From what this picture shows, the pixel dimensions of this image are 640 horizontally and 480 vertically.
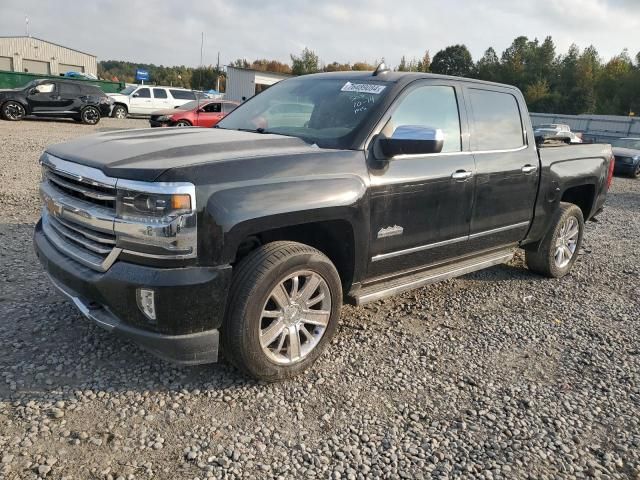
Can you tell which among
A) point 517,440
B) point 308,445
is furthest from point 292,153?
point 517,440

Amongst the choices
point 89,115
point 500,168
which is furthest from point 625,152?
point 89,115

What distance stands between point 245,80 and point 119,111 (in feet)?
70.4

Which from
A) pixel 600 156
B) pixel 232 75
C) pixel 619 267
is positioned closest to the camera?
pixel 600 156

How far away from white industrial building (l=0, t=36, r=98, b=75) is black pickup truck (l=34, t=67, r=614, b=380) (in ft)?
193

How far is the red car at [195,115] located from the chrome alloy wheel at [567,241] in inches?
557

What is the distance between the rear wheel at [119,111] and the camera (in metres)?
24.9

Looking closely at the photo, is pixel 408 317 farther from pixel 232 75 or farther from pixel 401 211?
pixel 232 75

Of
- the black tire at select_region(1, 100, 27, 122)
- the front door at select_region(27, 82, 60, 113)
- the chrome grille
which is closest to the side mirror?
the chrome grille

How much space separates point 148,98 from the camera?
84.8ft

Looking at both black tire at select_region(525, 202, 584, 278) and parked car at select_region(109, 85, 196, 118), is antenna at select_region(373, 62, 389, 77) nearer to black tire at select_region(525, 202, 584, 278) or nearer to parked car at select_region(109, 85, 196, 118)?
black tire at select_region(525, 202, 584, 278)

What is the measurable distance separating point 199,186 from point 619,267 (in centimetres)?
543

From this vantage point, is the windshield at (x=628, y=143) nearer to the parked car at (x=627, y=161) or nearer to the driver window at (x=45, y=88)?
the parked car at (x=627, y=161)

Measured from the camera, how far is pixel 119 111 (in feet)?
82.1

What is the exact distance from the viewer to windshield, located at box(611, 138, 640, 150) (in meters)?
18.2
